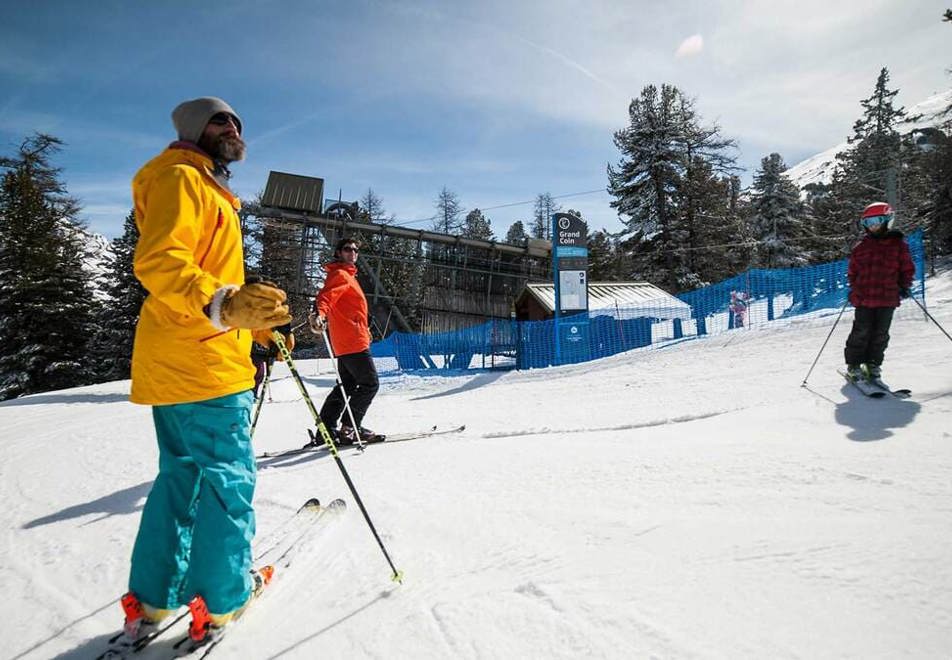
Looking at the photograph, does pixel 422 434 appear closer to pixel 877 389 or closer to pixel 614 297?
pixel 877 389

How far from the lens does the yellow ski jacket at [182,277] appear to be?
1515 millimetres

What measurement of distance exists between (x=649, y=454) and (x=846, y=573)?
5.35ft

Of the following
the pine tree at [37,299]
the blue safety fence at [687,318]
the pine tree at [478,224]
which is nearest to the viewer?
the blue safety fence at [687,318]

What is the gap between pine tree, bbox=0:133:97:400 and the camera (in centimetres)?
2170

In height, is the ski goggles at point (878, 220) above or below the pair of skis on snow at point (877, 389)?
above

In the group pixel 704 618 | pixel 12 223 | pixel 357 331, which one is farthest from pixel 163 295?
pixel 12 223

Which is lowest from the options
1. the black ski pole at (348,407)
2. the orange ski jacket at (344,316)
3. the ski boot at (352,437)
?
the ski boot at (352,437)

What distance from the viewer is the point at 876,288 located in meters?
4.77

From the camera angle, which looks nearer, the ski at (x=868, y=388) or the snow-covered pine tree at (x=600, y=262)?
the ski at (x=868, y=388)

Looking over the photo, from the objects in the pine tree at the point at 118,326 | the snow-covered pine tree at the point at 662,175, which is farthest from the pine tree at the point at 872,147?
the pine tree at the point at 118,326

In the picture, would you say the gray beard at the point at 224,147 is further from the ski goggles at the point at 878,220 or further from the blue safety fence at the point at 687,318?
the blue safety fence at the point at 687,318

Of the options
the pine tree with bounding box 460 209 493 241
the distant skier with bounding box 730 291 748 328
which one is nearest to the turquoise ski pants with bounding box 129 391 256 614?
the distant skier with bounding box 730 291 748 328

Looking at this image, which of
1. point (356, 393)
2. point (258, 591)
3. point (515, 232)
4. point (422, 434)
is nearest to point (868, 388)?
point (422, 434)

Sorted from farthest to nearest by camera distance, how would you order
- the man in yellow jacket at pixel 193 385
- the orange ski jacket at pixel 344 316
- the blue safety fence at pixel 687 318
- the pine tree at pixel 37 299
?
the pine tree at pixel 37 299, the blue safety fence at pixel 687 318, the orange ski jacket at pixel 344 316, the man in yellow jacket at pixel 193 385
